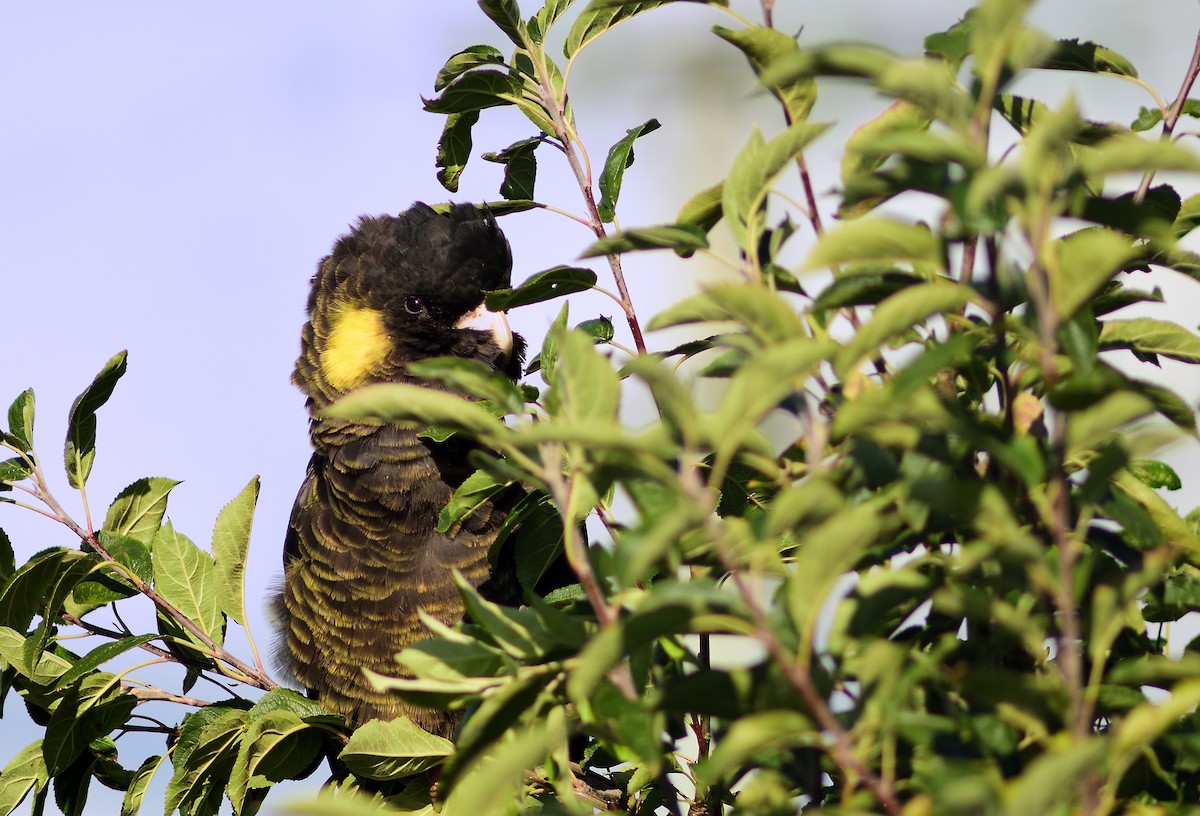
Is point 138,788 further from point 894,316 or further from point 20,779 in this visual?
point 894,316

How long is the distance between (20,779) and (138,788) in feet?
0.49

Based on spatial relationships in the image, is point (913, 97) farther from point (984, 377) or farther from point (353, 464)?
point (353, 464)

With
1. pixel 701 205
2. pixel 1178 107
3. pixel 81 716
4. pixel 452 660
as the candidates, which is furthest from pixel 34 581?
pixel 1178 107

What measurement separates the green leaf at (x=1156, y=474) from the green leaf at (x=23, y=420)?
4.31 ft

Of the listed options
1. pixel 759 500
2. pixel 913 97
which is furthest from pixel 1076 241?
pixel 759 500

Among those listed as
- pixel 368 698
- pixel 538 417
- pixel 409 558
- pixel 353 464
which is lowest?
pixel 368 698

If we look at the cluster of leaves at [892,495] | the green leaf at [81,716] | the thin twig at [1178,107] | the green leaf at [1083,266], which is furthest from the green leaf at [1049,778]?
the green leaf at [81,716]

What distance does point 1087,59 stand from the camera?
2.95 ft

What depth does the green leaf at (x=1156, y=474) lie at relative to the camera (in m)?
0.86

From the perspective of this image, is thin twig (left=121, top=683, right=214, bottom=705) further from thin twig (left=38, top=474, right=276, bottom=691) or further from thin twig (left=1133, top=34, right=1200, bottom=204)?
thin twig (left=1133, top=34, right=1200, bottom=204)

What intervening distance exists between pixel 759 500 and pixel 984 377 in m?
0.49

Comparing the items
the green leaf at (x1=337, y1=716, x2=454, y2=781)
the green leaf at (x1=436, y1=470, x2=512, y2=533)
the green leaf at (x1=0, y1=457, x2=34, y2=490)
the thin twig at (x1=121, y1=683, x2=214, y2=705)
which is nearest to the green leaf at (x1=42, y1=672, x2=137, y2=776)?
the thin twig at (x1=121, y1=683, x2=214, y2=705)

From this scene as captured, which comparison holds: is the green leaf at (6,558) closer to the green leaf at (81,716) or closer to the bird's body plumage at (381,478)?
the green leaf at (81,716)

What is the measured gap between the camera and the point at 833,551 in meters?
0.52
